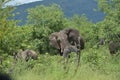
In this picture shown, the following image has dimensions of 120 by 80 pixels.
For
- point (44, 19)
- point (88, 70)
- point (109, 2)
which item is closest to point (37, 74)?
point (88, 70)

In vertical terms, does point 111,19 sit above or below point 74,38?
below

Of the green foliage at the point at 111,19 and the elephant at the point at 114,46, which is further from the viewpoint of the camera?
the green foliage at the point at 111,19

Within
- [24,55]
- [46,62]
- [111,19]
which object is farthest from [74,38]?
[111,19]

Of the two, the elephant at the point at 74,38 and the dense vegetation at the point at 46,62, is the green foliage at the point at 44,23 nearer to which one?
the dense vegetation at the point at 46,62

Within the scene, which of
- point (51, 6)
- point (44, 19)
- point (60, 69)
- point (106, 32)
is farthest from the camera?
point (51, 6)

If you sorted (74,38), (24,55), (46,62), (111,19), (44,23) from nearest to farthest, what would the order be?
(74,38) < (46,62) < (24,55) < (111,19) < (44,23)

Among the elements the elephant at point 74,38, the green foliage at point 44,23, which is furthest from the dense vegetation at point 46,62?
the green foliage at point 44,23

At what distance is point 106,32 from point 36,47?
40.7 feet

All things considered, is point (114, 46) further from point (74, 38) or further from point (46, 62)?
point (74, 38)

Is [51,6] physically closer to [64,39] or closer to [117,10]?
[117,10]

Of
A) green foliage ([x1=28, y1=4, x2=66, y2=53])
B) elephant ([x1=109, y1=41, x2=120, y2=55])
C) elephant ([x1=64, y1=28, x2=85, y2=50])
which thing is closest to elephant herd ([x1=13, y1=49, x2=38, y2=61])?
elephant ([x1=64, y1=28, x2=85, y2=50])

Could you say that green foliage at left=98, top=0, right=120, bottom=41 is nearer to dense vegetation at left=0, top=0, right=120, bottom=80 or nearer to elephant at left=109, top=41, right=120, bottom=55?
dense vegetation at left=0, top=0, right=120, bottom=80

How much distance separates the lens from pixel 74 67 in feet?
32.8

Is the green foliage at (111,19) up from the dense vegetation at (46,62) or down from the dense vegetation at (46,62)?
down
